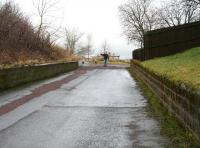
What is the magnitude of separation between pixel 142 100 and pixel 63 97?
3.10m

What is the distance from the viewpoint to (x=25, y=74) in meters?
22.5

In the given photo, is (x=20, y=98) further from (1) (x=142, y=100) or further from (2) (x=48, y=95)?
(1) (x=142, y=100)

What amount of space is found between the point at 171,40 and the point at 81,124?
59.1 ft

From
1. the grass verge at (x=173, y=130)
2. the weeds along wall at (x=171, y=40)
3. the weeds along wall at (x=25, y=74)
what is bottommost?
the grass verge at (x=173, y=130)

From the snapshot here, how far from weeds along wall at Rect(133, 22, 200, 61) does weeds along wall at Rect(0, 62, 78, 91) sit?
709 cm

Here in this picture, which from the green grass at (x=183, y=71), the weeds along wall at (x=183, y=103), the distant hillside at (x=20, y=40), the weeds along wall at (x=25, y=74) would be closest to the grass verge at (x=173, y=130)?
the weeds along wall at (x=183, y=103)

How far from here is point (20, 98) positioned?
15445mm

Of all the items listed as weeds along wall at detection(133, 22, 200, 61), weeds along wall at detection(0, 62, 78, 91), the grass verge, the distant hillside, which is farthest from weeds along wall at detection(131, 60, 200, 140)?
the distant hillside

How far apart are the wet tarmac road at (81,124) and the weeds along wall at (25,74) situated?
4.02 m

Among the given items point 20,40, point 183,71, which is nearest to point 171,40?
point 183,71

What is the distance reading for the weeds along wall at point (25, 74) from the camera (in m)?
19.0

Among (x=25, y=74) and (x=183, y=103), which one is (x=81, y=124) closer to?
(x=183, y=103)

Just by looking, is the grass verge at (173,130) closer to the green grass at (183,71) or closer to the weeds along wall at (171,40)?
the green grass at (183,71)

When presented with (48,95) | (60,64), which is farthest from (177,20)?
(48,95)
